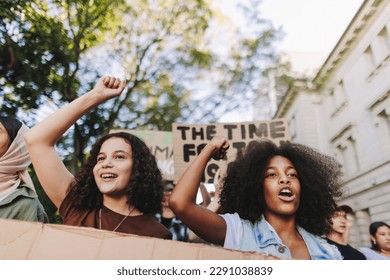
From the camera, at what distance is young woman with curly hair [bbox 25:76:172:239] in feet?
4.04

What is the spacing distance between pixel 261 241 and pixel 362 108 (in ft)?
30.4

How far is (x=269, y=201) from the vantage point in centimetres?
133

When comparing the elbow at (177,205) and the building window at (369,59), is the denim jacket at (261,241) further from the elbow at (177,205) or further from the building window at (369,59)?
the building window at (369,59)

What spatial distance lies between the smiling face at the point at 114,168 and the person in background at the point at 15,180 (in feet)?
0.97

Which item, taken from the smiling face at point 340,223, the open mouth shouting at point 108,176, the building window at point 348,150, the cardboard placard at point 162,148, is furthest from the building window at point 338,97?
the open mouth shouting at point 108,176

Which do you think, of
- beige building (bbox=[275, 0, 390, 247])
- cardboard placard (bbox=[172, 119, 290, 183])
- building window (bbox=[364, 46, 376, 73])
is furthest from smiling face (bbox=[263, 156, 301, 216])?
building window (bbox=[364, 46, 376, 73])

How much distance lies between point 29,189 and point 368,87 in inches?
348

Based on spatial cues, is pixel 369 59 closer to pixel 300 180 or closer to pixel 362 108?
pixel 362 108

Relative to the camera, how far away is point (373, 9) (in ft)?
24.1

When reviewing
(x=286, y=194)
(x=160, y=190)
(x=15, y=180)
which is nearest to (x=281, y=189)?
(x=286, y=194)

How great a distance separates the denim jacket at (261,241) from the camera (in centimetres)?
120

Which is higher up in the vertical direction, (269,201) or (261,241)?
(269,201)
